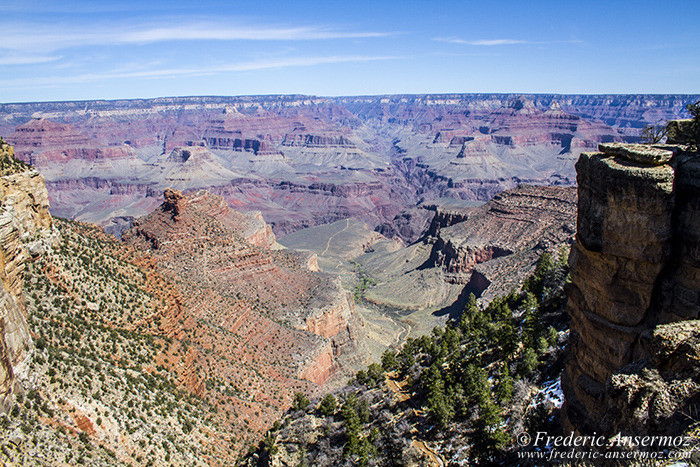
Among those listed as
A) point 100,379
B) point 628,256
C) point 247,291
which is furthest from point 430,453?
point 247,291

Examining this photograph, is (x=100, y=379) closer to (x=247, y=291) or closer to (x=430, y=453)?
(x=430, y=453)

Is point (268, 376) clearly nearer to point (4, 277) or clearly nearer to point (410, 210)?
point (4, 277)

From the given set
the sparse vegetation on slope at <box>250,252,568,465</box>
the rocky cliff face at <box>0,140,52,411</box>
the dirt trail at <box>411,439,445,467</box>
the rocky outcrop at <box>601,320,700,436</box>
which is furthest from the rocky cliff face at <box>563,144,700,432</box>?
the rocky cliff face at <box>0,140,52,411</box>

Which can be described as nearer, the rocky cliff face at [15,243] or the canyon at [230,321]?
the canyon at [230,321]

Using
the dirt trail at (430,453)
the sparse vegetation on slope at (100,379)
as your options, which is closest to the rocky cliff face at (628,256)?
the dirt trail at (430,453)

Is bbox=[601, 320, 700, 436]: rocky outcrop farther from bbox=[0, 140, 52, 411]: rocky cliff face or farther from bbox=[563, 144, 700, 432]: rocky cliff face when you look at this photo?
bbox=[0, 140, 52, 411]: rocky cliff face

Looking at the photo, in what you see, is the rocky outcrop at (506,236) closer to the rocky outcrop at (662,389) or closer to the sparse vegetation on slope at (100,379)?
the sparse vegetation on slope at (100,379)
